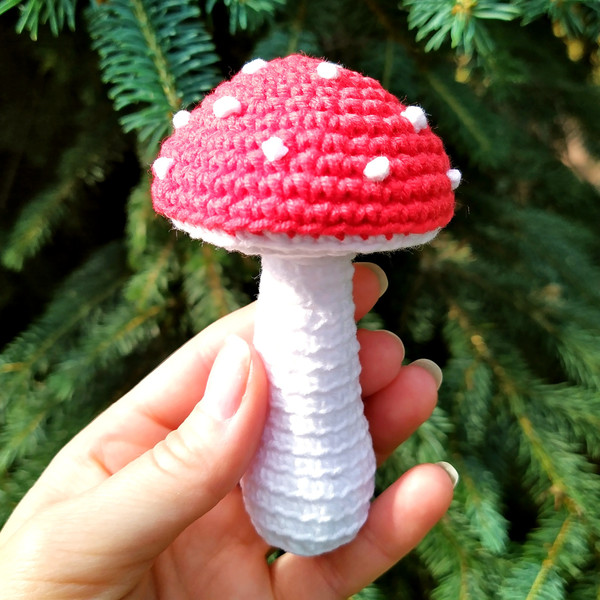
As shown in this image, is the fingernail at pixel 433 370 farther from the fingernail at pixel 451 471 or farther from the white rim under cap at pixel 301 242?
the white rim under cap at pixel 301 242

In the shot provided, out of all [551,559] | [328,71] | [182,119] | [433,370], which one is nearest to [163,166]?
[182,119]

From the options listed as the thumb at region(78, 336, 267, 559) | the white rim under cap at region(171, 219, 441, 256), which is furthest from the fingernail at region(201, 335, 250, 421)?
the white rim under cap at region(171, 219, 441, 256)

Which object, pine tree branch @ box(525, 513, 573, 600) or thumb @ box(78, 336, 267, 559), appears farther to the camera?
pine tree branch @ box(525, 513, 573, 600)

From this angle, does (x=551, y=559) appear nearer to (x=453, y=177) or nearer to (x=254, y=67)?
(x=453, y=177)

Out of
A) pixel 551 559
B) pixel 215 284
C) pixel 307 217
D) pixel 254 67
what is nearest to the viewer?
pixel 307 217

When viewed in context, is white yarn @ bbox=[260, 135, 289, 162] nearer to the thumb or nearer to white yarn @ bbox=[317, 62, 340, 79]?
white yarn @ bbox=[317, 62, 340, 79]

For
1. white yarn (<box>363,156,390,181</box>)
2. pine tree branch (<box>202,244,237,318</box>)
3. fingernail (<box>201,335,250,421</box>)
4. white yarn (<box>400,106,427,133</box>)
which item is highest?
white yarn (<box>363,156,390,181</box>)
